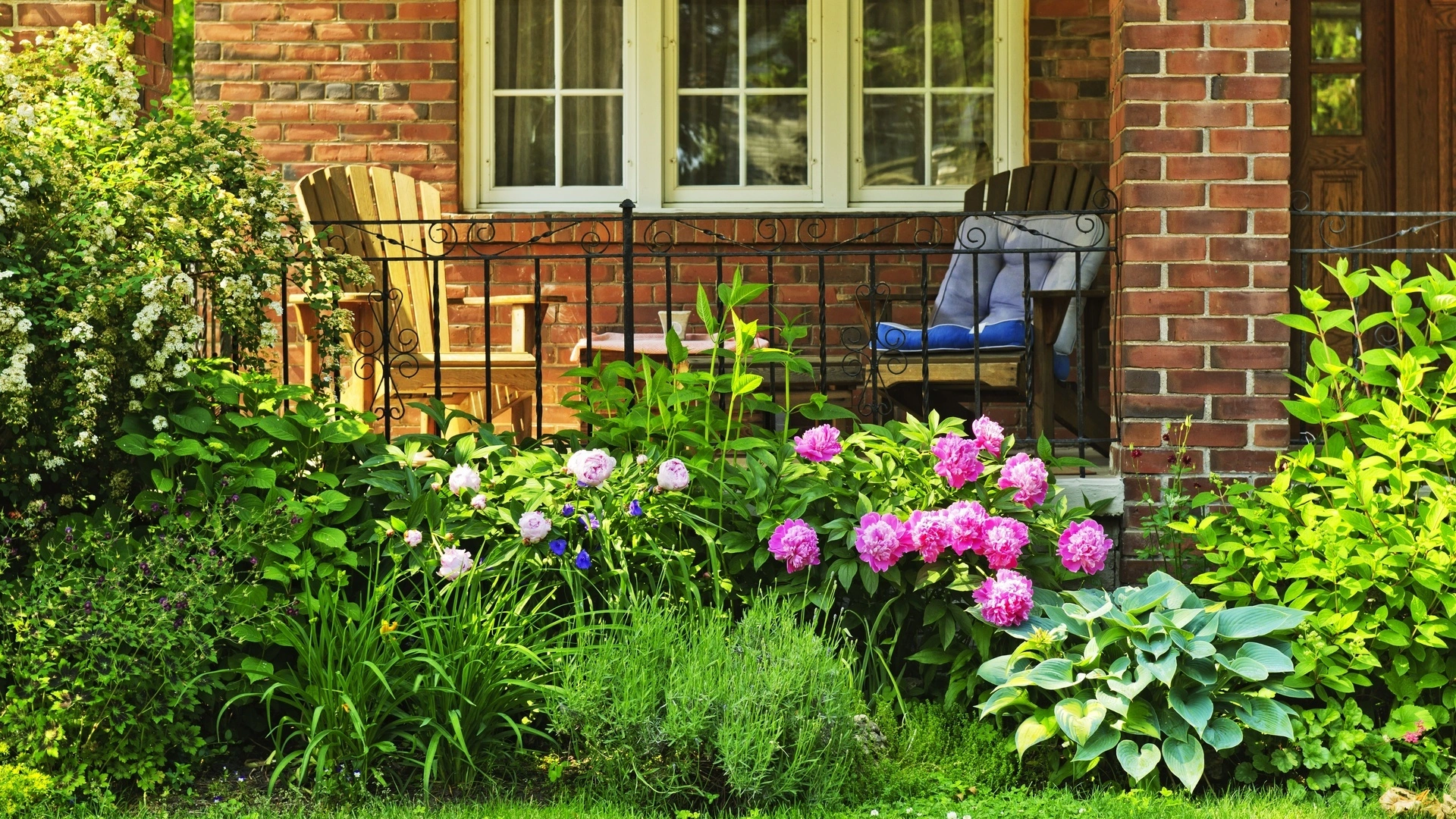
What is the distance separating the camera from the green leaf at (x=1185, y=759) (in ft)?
8.73

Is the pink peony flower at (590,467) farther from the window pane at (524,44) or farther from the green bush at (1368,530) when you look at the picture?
the window pane at (524,44)

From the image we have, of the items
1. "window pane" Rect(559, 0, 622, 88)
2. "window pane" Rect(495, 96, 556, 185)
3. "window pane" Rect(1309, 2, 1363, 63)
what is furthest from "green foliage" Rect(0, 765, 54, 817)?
"window pane" Rect(1309, 2, 1363, 63)

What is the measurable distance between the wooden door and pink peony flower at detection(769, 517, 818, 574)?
11.0 ft

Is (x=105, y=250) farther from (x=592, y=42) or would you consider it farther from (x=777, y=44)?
(x=777, y=44)

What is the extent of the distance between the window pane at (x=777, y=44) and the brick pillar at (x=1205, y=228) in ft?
7.10

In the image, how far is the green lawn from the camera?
A: 2567mm

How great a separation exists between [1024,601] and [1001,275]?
2.08 m

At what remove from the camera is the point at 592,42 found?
5613mm

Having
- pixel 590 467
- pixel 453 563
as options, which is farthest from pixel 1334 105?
pixel 453 563

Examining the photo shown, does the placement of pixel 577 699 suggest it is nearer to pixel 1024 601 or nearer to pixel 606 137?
pixel 1024 601

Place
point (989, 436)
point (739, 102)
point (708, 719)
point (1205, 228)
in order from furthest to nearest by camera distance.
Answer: point (739, 102) < point (1205, 228) < point (989, 436) < point (708, 719)

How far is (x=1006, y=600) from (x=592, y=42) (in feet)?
11.8

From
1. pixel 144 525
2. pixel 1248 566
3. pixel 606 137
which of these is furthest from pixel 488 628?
pixel 606 137

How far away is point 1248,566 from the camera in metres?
3.16
